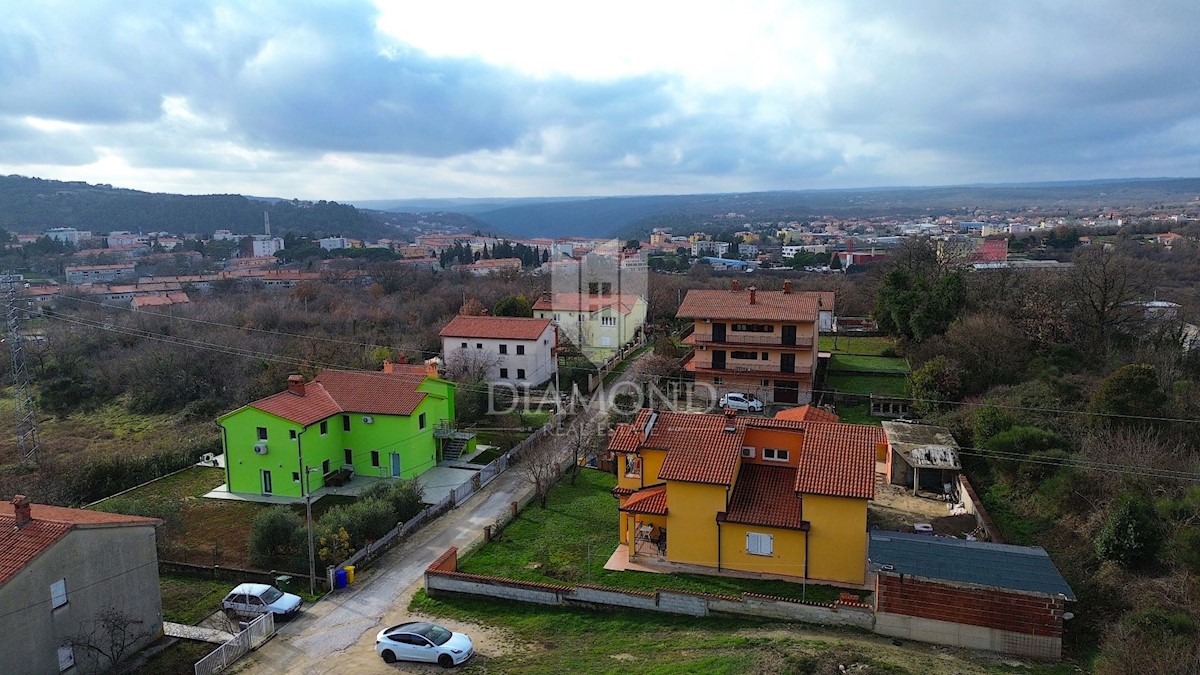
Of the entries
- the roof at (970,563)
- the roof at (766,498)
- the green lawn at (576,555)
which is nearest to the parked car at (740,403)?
the green lawn at (576,555)

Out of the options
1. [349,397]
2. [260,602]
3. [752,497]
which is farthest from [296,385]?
[752,497]

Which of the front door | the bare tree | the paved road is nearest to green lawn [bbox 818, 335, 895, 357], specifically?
the front door

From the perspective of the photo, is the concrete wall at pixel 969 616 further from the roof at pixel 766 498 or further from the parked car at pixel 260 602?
the parked car at pixel 260 602

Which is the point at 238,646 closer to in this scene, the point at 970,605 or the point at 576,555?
the point at 576,555

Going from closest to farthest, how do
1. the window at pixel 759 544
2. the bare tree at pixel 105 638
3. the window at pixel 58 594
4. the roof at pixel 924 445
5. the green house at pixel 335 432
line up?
the window at pixel 58 594, the bare tree at pixel 105 638, the window at pixel 759 544, the roof at pixel 924 445, the green house at pixel 335 432

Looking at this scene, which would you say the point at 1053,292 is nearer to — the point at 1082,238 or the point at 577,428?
the point at 577,428

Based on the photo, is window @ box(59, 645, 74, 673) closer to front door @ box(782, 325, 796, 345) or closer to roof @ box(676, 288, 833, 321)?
roof @ box(676, 288, 833, 321)

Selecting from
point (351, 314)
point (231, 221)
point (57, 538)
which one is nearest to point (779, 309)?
point (57, 538)
